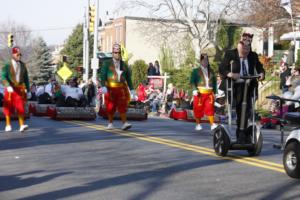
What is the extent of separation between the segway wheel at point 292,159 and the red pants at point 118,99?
795cm

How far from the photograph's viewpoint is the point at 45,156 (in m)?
10.5

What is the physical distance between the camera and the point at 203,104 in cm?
1592

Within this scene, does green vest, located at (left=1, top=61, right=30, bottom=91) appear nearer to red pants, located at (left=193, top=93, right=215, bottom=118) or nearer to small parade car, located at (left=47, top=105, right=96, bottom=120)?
red pants, located at (left=193, top=93, right=215, bottom=118)

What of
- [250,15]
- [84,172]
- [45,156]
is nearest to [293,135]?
[84,172]

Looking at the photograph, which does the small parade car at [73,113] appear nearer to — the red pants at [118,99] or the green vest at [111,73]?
the red pants at [118,99]

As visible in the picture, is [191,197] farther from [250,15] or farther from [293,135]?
[250,15]

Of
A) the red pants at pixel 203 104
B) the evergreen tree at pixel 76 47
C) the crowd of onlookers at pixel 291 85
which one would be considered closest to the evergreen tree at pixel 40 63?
the evergreen tree at pixel 76 47

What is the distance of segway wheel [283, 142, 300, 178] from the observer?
7.95 metres

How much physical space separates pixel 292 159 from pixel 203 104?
778 centimetres

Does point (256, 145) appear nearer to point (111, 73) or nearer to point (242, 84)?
point (242, 84)

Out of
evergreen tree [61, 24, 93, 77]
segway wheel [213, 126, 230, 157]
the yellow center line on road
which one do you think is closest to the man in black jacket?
segway wheel [213, 126, 230, 157]

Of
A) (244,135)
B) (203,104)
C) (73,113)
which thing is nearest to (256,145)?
(244,135)

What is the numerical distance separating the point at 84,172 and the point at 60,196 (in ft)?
5.21

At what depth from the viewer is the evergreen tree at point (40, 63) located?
93.4 meters
